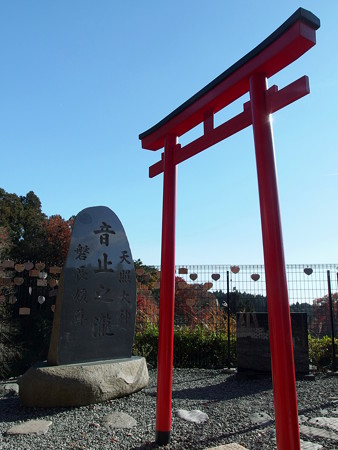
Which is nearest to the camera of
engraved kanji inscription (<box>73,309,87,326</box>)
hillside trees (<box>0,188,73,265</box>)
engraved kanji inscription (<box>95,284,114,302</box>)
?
engraved kanji inscription (<box>73,309,87,326</box>)

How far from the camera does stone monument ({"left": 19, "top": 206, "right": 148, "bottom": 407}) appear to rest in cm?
463

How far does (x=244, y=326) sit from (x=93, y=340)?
9.27 ft

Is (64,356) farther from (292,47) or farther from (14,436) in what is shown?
(292,47)

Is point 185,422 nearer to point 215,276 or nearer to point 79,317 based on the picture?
point 79,317

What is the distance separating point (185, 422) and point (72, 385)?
1.55 meters

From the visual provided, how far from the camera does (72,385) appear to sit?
461cm

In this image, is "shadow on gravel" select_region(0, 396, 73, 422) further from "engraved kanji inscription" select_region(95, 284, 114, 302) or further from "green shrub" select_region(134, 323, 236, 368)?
"green shrub" select_region(134, 323, 236, 368)

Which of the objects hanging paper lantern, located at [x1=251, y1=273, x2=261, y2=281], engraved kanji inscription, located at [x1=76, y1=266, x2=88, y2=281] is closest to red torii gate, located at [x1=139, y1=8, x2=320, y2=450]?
engraved kanji inscription, located at [x1=76, y1=266, x2=88, y2=281]

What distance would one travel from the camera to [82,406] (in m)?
4.61

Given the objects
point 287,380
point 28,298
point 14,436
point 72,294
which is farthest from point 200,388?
point 28,298

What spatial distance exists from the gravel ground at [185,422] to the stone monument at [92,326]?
0.67 ft

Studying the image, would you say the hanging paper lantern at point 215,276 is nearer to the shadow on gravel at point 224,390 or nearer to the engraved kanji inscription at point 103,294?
the shadow on gravel at point 224,390

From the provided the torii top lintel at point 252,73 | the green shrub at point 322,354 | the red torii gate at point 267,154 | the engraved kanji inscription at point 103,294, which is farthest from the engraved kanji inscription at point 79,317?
the green shrub at point 322,354

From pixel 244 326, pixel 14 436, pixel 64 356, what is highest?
pixel 244 326
